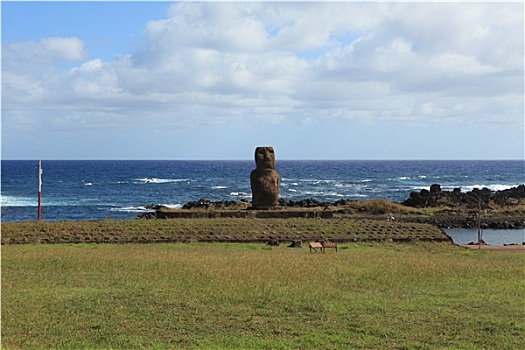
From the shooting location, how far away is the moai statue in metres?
33.4

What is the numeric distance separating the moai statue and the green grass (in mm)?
12355

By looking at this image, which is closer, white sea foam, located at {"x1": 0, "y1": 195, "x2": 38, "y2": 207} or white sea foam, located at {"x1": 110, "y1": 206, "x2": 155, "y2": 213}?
white sea foam, located at {"x1": 110, "y1": 206, "x2": 155, "y2": 213}

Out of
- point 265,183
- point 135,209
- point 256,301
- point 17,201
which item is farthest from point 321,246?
point 17,201

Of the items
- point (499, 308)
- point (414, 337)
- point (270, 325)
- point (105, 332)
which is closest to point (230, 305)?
point (270, 325)

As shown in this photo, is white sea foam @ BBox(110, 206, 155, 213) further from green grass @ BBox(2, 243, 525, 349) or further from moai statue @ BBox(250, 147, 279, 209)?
green grass @ BBox(2, 243, 525, 349)

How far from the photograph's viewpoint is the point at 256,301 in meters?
13.3

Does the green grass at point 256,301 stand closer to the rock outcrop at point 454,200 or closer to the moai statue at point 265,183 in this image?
the moai statue at point 265,183

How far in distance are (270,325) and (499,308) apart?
479 cm

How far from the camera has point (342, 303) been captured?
13.2 meters

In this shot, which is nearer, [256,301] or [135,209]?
[256,301]

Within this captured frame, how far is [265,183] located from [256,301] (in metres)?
20.2

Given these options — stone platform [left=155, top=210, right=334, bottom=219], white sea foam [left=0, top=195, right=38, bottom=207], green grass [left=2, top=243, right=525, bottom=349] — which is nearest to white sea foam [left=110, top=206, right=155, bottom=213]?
white sea foam [left=0, top=195, right=38, bottom=207]

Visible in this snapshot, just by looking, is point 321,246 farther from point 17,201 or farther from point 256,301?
point 17,201

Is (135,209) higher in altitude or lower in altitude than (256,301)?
lower
